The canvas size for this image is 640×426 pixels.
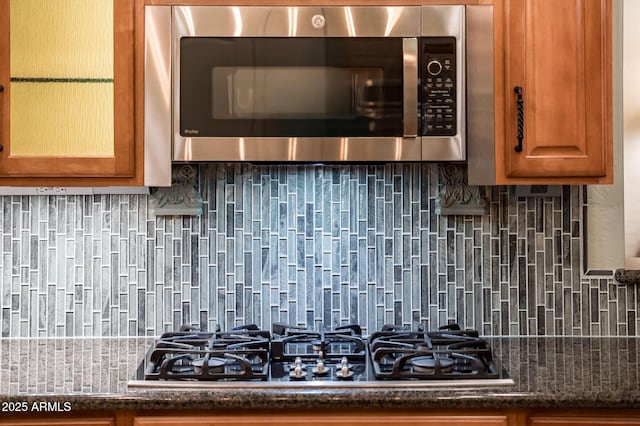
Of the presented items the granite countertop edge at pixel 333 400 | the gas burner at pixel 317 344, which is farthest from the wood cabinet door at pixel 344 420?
the gas burner at pixel 317 344

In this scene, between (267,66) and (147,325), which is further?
(147,325)

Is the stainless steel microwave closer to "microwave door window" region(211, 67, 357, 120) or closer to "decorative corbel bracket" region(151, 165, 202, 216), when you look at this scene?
"microwave door window" region(211, 67, 357, 120)

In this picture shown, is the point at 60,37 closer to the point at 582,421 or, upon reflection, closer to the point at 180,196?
the point at 180,196

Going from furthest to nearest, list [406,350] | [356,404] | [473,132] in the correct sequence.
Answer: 1. [473,132]
2. [406,350]
3. [356,404]

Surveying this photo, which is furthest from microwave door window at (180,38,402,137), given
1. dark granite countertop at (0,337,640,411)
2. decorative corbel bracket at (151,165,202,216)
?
dark granite countertop at (0,337,640,411)

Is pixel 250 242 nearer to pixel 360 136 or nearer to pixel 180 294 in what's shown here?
pixel 180 294

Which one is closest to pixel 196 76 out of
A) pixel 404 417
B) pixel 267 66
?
pixel 267 66

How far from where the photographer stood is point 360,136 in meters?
1.90

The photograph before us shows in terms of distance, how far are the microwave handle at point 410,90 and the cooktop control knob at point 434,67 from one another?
0.04 meters

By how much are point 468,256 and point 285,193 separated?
646 millimetres

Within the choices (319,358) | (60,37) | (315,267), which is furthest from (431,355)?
(60,37)

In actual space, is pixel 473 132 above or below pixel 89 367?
above

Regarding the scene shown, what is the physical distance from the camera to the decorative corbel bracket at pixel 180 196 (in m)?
2.17

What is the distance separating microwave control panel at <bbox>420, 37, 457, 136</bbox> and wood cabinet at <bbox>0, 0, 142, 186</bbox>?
83cm
